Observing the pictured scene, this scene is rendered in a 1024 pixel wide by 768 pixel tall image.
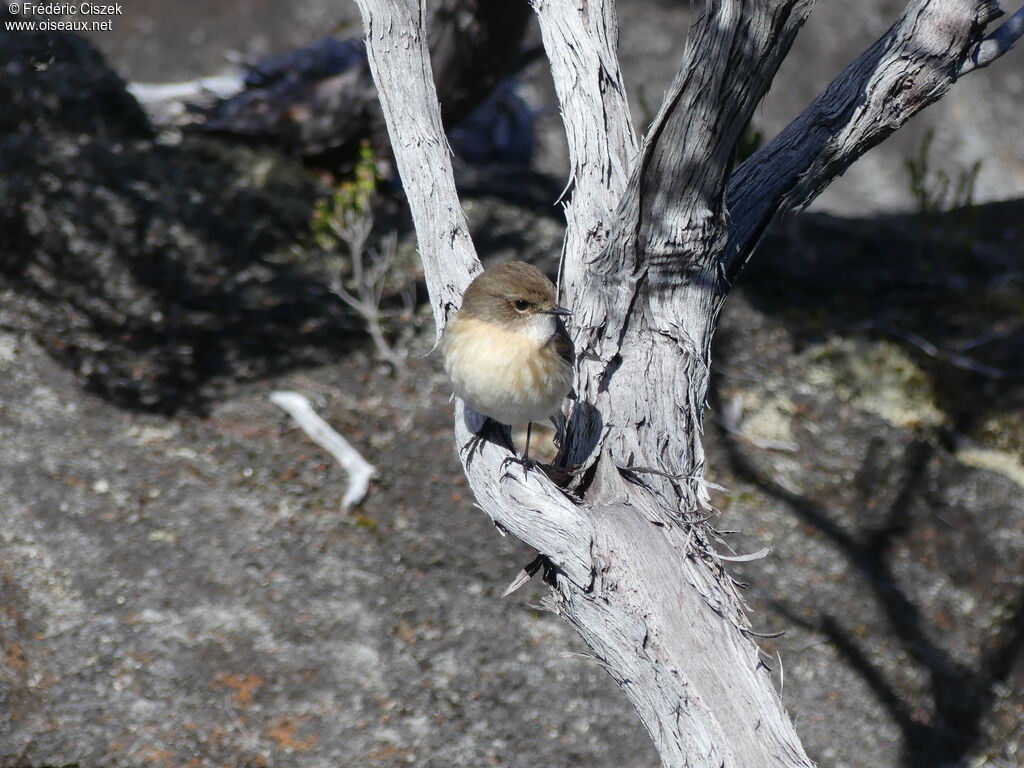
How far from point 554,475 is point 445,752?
2050 mm

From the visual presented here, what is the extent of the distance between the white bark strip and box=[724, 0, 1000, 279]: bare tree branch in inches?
122

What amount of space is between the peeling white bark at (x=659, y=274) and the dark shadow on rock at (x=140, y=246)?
3.45 metres

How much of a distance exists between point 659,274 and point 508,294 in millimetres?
595

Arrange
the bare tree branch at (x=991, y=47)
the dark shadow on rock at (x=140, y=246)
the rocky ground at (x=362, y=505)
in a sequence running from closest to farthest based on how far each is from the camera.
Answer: the bare tree branch at (x=991, y=47) < the rocky ground at (x=362, y=505) < the dark shadow on rock at (x=140, y=246)

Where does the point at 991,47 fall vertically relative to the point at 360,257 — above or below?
above

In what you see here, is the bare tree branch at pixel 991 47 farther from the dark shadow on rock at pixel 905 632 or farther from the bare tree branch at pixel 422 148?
the dark shadow on rock at pixel 905 632

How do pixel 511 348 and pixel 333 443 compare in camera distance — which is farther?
pixel 333 443

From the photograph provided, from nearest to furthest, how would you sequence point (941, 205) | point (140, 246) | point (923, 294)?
point (140, 246), point (923, 294), point (941, 205)

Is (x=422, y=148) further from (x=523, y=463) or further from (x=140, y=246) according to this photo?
(x=140, y=246)

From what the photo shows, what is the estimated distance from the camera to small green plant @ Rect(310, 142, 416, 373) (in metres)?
6.56

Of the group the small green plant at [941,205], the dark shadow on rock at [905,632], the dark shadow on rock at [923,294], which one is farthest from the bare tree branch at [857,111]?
the small green plant at [941,205]

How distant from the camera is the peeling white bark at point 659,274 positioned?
2641 mm

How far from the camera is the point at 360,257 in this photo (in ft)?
22.9

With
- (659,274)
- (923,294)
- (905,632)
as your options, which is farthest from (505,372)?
(923,294)
